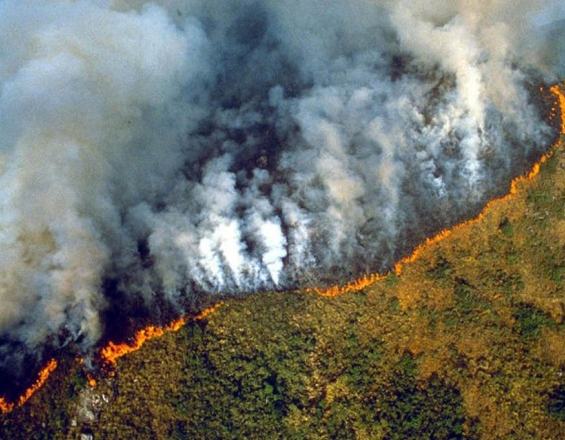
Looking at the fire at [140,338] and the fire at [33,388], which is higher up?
the fire at [140,338]

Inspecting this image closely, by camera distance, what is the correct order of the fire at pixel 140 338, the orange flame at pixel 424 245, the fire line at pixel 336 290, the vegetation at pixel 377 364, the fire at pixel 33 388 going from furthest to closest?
the orange flame at pixel 424 245 → the fire at pixel 140 338 → the vegetation at pixel 377 364 → the fire line at pixel 336 290 → the fire at pixel 33 388

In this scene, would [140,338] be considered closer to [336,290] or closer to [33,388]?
[33,388]

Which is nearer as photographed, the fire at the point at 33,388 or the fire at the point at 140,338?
the fire at the point at 33,388

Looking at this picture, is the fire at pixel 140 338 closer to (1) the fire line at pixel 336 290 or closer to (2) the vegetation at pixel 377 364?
(1) the fire line at pixel 336 290

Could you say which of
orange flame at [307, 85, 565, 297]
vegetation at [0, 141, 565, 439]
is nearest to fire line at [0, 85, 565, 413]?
orange flame at [307, 85, 565, 297]

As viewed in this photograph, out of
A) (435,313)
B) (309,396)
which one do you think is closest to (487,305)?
(435,313)

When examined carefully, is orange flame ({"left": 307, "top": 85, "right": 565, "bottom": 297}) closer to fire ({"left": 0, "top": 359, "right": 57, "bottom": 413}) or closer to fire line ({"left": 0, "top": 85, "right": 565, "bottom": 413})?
fire line ({"left": 0, "top": 85, "right": 565, "bottom": 413})

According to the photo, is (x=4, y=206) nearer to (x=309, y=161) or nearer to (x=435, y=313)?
(x=309, y=161)

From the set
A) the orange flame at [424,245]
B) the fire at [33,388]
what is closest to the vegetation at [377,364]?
the orange flame at [424,245]

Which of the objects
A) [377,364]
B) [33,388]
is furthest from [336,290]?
[33,388]
